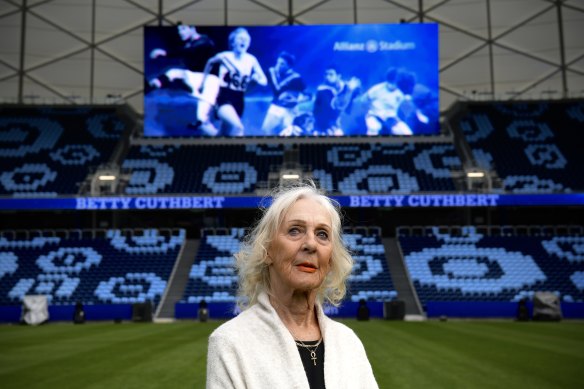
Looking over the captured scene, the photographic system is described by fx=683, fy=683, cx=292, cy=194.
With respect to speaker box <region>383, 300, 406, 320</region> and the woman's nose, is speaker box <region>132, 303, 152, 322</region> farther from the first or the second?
the woman's nose

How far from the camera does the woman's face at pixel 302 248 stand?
320 cm

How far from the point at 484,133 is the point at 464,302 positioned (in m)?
16.9

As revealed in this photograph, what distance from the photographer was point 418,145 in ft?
154

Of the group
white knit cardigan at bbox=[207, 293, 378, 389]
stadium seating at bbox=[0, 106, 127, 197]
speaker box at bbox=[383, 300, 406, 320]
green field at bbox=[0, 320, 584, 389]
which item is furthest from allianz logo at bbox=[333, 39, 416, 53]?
white knit cardigan at bbox=[207, 293, 378, 389]

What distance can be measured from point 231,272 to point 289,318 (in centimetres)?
3449

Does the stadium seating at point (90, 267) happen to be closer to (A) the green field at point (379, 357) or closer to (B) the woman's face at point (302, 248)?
(A) the green field at point (379, 357)

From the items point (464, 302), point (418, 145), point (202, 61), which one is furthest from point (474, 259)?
point (202, 61)

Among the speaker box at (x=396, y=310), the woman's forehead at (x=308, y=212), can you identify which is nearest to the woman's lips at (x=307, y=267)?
the woman's forehead at (x=308, y=212)

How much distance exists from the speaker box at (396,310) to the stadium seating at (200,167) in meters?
12.7

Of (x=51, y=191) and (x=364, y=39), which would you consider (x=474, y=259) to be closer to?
(x=364, y=39)

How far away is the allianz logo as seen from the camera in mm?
43219

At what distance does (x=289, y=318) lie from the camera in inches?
129

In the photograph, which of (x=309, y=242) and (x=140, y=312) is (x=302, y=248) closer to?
(x=309, y=242)

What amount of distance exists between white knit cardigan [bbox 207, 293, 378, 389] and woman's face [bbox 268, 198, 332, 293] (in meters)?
0.17
